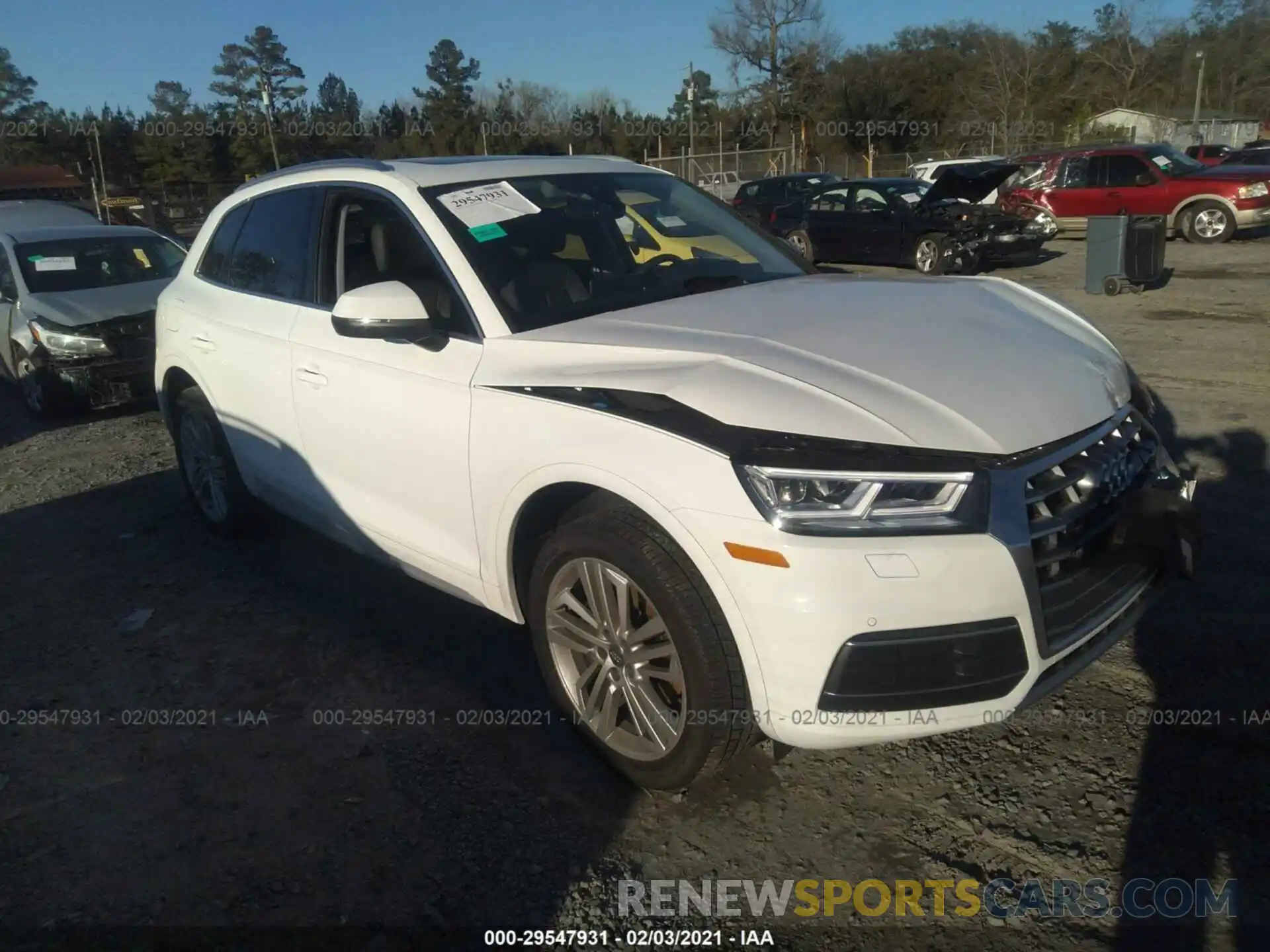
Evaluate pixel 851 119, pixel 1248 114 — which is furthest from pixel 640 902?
pixel 1248 114

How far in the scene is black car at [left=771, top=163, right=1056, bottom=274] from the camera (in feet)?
47.8

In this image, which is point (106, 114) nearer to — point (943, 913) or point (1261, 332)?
point (1261, 332)

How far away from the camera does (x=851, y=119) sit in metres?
53.8

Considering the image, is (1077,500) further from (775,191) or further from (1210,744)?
(775,191)

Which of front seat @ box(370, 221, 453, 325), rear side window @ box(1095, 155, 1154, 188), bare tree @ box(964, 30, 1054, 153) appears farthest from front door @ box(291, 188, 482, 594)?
bare tree @ box(964, 30, 1054, 153)

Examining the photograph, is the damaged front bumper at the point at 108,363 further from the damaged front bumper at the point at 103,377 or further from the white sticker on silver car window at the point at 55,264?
the white sticker on silver car window at the point at 55,264

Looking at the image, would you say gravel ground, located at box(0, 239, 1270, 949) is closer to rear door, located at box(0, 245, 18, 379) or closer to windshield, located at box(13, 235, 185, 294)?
rear door, located at box(0, 245, 18, 379)

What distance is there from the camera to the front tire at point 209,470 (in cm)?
477

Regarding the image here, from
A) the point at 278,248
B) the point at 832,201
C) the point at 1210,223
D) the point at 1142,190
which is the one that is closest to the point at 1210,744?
the point at 278,248

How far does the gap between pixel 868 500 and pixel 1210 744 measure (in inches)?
60.4

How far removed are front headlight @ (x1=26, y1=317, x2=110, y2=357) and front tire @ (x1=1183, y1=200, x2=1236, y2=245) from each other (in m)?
16.7

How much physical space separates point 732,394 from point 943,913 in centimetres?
140

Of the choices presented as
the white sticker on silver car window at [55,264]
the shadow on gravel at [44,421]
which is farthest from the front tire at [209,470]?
the white sticker on silver car window at [55,264]

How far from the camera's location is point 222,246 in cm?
478
